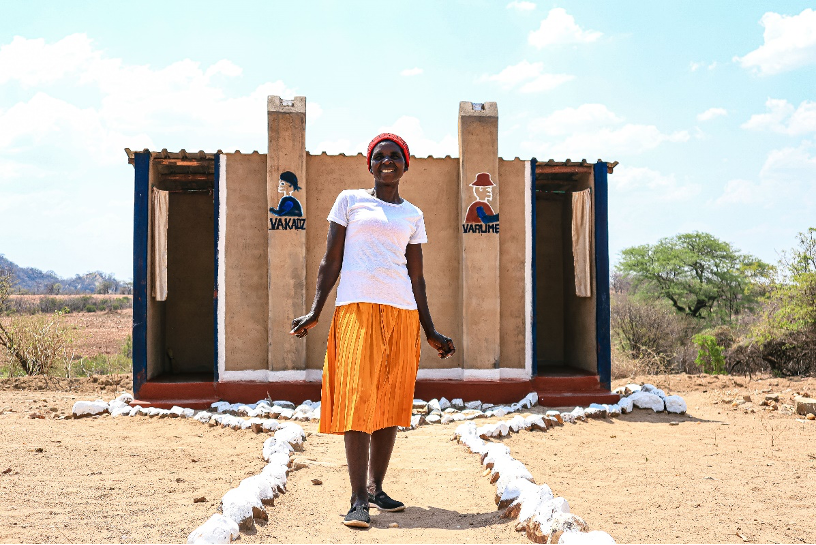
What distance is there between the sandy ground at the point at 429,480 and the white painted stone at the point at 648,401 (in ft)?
0.67

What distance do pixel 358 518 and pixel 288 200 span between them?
529 cm

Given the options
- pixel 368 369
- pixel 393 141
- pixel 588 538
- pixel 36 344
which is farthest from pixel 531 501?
pixel 36 344

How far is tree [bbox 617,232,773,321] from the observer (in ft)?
76.8

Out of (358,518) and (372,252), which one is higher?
(372,252)

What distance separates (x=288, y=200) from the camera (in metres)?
8.00

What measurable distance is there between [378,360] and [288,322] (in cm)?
470

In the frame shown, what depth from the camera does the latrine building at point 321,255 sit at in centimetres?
799

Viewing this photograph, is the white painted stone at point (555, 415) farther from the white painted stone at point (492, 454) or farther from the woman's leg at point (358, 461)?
the woman's leg at point (358, 461)

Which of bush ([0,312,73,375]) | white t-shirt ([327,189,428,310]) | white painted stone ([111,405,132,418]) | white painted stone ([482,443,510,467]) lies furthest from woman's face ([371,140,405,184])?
bush ([0,312,73,375])

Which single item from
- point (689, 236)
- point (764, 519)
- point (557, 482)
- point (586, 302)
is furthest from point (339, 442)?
point (689, 236)

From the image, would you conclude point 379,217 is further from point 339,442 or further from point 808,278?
point 808,278

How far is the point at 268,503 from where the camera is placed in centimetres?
382

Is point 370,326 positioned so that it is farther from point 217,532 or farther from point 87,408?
point 87,408

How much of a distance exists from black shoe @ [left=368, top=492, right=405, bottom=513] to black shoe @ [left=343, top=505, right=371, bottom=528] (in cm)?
28
